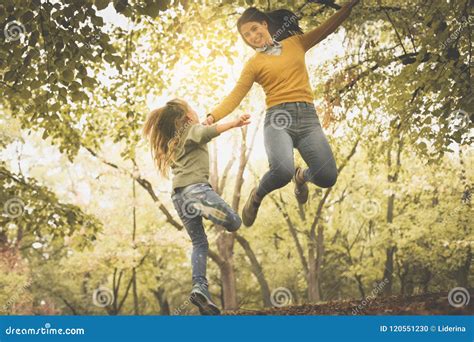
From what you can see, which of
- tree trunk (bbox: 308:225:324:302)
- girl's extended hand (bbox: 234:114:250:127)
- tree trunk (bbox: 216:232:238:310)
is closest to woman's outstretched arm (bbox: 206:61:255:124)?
girl's extended hand (bbox: 234:114:250:127)

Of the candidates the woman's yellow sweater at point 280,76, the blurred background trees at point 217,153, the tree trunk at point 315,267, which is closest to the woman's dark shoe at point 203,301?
the blurred background trees at point 217,153

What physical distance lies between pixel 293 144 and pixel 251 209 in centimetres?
83

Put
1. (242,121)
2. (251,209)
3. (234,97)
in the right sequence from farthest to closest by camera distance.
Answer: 1. (251,209)
2. (234,97)
3. (242,121)

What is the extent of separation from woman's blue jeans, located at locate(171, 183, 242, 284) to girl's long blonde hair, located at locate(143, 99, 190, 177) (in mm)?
328

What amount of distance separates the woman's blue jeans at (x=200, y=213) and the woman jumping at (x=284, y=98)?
0.53 metres

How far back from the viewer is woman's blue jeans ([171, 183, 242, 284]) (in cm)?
390

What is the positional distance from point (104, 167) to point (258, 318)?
15166 millimetres

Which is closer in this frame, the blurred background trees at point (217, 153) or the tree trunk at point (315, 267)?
the blurred background trees at point (217, 153)

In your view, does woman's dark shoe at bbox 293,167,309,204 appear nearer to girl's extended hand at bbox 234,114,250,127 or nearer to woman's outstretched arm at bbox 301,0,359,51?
girl's extended hand at bbox 234,114,250,127

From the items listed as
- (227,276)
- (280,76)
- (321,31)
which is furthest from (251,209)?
Result: (227,276)

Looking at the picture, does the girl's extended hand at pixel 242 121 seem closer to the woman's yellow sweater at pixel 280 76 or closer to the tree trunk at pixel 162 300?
the woman's yellow sweater at pixel 280 76

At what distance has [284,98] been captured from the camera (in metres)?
4.25

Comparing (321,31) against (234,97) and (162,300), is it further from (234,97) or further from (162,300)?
(162,300)

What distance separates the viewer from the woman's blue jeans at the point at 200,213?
154 inches
